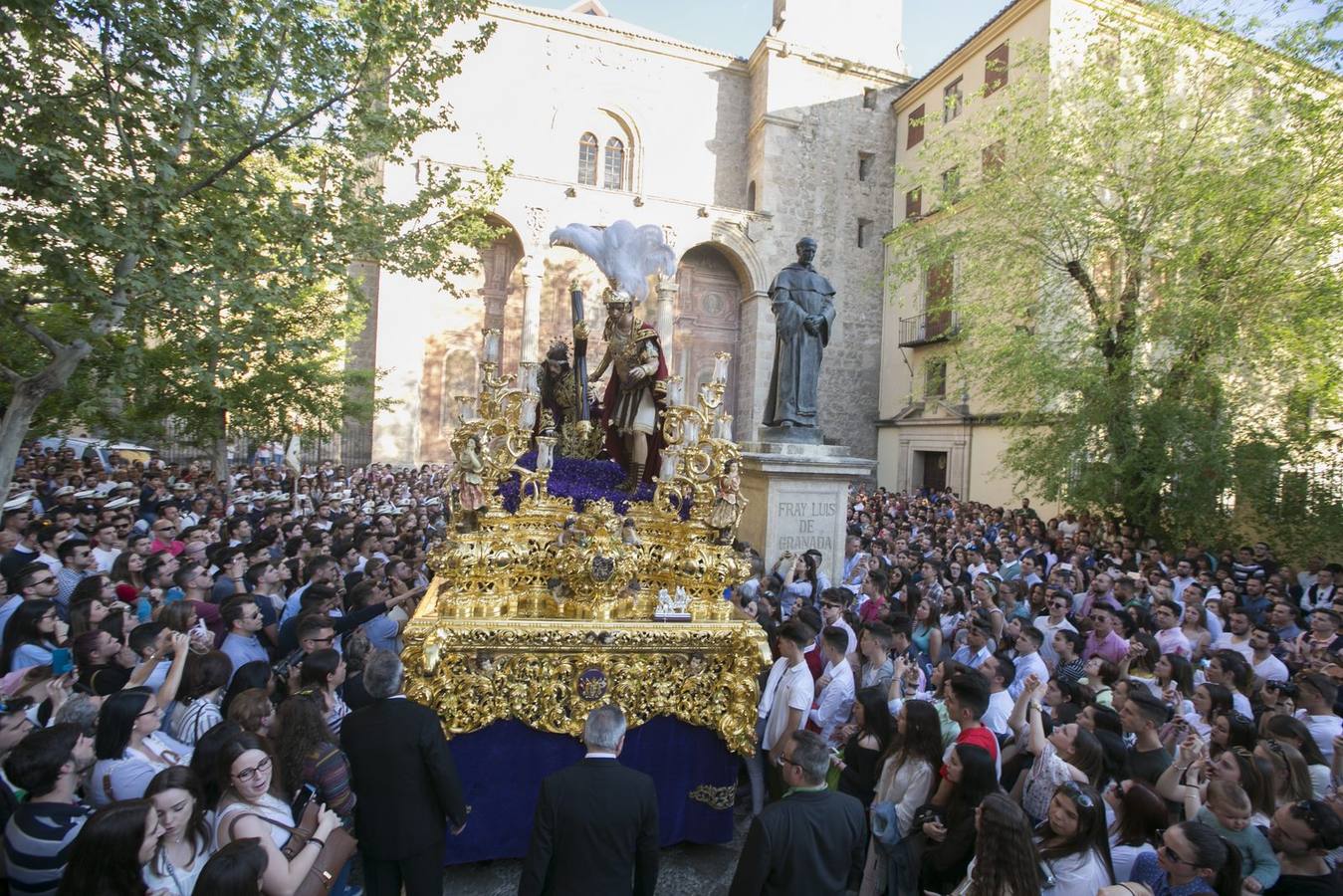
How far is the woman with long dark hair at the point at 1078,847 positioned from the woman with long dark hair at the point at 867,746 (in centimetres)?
119

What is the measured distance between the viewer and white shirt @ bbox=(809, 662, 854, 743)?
4.82 meters

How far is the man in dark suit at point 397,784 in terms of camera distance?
3.63m

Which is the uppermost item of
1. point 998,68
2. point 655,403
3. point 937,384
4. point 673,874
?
point 998,68

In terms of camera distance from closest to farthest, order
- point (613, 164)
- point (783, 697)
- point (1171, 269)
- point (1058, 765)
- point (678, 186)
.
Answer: point (1058, 765)
point (783, 697)
point (1171, 269)
point (613, 164)
point (678, 186)

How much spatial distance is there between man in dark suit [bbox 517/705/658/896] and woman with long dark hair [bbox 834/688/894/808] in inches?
58.8

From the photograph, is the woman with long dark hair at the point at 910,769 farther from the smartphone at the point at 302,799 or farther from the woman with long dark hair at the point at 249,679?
the woman with long dark hair at the point at 249,679

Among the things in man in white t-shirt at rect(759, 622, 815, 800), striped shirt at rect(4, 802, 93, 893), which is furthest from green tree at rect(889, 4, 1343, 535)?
striped shirt at rect(4, 802, 93, 893)

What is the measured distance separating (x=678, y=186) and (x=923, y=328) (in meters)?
10.6

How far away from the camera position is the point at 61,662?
14.7 feet

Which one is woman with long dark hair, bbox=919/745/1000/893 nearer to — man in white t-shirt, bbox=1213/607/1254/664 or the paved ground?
the paved ground

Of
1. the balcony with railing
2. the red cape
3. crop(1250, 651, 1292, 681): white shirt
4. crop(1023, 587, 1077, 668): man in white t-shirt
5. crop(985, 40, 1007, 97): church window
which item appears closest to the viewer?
crop(1250, 651, 1292, 681): white shirt

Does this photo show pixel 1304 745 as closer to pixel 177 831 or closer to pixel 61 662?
pixel 177 831

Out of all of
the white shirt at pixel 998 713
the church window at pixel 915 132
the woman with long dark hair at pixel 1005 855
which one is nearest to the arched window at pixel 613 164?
the church window at pixel 915 132

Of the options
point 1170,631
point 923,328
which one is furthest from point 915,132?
point 1170,631
